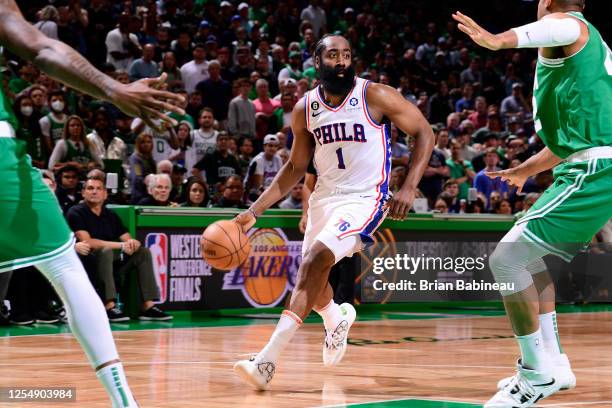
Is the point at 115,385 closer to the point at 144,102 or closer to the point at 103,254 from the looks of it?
the point at 144,102

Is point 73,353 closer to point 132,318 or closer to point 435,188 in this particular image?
point 132,318

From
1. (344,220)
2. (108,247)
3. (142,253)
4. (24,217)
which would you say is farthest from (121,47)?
(24,217)

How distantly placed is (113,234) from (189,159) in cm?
352

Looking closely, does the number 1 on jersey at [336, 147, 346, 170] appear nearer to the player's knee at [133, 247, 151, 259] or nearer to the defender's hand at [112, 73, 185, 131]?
the defender's hand at [112, 73, 185, 131]

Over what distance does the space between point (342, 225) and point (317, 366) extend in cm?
147

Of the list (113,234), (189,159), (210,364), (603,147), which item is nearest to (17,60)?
(189,159)

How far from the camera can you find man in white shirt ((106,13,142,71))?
1736 cm

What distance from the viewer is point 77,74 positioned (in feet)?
12.9

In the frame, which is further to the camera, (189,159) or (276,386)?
(189,159)

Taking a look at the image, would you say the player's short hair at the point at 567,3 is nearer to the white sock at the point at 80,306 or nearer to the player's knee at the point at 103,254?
the white sock at the point at 80,306

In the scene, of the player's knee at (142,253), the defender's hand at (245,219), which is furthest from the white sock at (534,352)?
the player's knee at (142,253)

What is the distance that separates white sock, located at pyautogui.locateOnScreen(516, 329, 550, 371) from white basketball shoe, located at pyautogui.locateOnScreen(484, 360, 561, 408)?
34 millimetres

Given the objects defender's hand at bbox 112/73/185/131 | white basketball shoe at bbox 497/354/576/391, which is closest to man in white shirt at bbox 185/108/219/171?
white basketball shoe at bbox 497/354/576/391

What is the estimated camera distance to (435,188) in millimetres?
17109
